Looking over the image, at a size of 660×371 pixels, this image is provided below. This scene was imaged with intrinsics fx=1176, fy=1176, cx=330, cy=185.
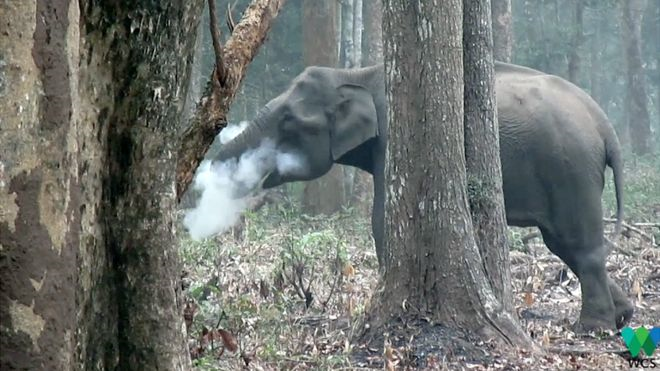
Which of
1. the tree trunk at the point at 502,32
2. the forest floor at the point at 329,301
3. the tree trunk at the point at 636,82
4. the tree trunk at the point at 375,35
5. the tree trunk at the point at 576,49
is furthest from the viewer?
the tree trunk at the point at 636,82

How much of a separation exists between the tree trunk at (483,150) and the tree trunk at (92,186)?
164 inches

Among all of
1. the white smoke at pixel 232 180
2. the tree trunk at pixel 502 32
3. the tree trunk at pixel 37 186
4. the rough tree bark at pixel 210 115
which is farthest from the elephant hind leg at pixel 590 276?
the tree trunk at pixel 502 32

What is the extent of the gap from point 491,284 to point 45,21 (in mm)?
5079

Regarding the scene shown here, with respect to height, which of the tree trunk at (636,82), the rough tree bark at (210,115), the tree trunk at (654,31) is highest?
the tree trunk at (654,31)

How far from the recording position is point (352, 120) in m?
11.5

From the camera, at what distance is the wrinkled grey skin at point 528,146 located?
10.3 m

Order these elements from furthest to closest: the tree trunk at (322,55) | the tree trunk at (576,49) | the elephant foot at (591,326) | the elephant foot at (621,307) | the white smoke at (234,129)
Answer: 1. the tree trunk at (576,49)
2. the tree trunk at (322,55)
3. the white smoke at (234,129)
4. the elephant foot at (621,307)
5. the elephant foot at (591,326)

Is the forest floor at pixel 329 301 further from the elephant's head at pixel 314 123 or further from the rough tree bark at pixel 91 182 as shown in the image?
the rough tree bark at pixel 91 182

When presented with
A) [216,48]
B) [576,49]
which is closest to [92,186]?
[216,48]

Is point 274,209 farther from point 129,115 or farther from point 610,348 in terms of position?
point 129,115

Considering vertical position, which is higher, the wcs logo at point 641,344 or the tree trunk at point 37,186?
the tree trunk at point 37,186

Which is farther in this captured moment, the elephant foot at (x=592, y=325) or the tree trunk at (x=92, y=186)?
the elephant foot at (x=592, y=325)

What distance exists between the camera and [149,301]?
3.67 metres

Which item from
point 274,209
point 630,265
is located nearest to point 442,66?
point 630,265
